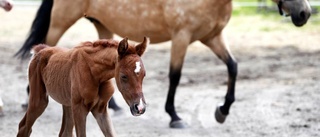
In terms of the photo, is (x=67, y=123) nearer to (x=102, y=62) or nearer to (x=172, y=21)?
(x=102, y=62)

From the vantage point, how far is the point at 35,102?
640cm

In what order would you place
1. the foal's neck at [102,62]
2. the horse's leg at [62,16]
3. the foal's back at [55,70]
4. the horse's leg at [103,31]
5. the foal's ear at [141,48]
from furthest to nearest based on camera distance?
the horse's leg at [103,31]
the horse's leg at [62,16]
the foal's back at [55,70]
the foal's neck at [102,62]
the foal's ear at [141,48]

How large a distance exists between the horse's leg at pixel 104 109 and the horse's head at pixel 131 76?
38cm

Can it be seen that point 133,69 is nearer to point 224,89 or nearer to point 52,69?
point 52,69

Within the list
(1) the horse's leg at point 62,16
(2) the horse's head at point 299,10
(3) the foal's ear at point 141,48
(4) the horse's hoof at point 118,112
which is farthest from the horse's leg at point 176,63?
(3) the foal's ear at point 141,48

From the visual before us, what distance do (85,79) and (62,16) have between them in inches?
144

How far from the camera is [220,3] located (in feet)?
29.1

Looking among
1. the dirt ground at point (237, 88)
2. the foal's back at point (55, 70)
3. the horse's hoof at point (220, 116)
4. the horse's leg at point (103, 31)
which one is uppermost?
the foal's back at point (55, 70)

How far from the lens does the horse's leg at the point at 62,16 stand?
946cm

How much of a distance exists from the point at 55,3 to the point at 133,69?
4.23 m

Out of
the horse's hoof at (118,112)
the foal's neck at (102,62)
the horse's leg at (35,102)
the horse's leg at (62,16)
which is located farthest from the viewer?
the horse's hoof at (118,112)

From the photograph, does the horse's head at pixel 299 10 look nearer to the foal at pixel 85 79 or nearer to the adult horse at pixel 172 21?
the adult horse at pixel 172 21

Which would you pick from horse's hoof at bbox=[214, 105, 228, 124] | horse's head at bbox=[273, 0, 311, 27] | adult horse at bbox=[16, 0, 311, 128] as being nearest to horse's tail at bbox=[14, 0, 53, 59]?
adult horse at bbox=[16, 0, 311, 128]

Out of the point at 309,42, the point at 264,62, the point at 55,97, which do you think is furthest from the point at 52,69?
the point at 309,42
